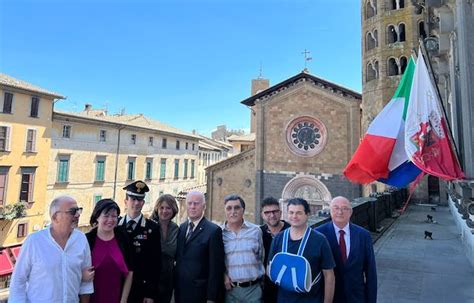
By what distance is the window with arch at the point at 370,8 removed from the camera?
75.9 ft

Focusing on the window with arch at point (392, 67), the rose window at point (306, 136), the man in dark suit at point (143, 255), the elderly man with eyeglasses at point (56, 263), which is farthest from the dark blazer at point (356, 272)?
the window with arch at point (392, 67)

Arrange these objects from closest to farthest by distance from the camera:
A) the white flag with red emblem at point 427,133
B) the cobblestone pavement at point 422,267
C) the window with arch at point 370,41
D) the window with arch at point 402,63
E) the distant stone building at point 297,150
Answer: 1. the cobblestone pavement at point 422,267
2. the white flag with red emblem at point 427,133
3. the window with arch at point 402,63
4. the distant stone building at point 297,150
5. the window with arch at point 370,41

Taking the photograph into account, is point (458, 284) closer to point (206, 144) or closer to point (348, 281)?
point (348, 281)

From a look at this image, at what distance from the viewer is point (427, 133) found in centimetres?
606

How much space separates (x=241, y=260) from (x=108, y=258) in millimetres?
1208

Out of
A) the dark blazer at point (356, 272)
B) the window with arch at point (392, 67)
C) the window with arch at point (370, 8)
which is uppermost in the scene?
the window with arch at point (370, 8)

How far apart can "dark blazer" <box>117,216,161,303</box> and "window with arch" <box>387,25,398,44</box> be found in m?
23.3

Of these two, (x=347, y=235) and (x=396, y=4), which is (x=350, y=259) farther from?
(x=396, y=4)

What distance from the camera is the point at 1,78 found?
783 inches

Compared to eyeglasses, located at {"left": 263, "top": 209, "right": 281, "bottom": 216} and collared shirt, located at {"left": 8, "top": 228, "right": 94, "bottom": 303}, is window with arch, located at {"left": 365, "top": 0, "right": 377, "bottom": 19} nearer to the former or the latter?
eyeglasses, located at {"left": 263, "top": 209, "right": 281, "bottom": 216}

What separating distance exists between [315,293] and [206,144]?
136ft

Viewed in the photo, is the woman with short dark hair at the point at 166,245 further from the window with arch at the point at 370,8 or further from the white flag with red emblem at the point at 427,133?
the window with arch at the point at 370,8

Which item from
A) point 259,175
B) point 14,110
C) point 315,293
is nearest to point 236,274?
point 315,293

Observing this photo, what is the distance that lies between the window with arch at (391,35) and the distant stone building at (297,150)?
438cm
